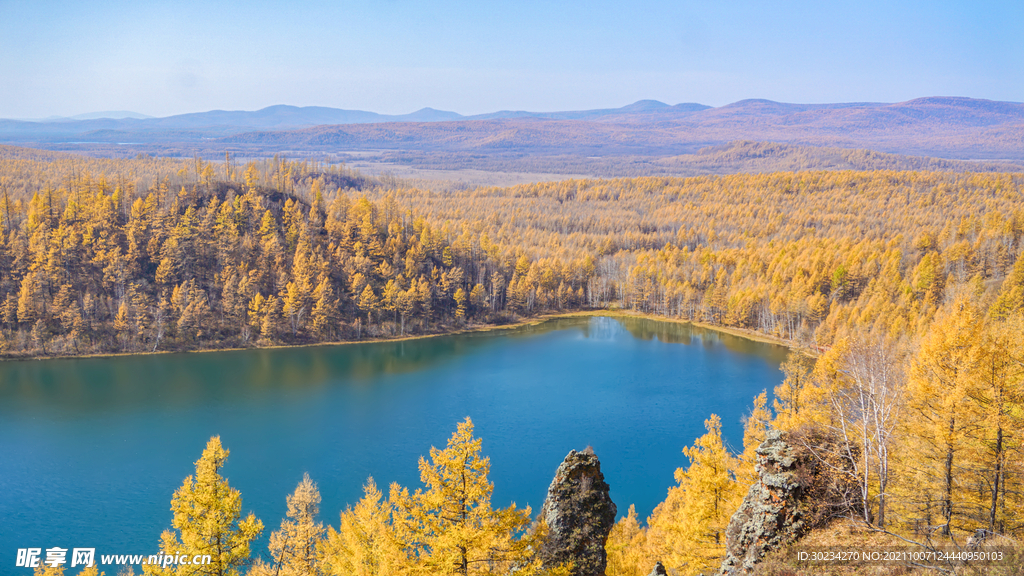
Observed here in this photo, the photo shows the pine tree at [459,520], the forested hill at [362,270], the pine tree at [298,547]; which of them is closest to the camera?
the pine tree at [459,520]

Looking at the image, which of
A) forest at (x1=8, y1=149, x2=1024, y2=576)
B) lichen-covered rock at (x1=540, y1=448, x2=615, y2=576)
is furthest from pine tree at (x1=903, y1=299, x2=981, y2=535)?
lichen-covered rock at (x1=540, y1=448, x2=615, y2=576)

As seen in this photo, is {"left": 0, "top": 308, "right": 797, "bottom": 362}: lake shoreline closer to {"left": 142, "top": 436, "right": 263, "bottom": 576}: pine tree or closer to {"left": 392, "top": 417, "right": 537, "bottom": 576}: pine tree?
{"left": 392, "top": 417, "right": 537, "bottom": 576}: pine tree

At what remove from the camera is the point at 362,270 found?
8556cm

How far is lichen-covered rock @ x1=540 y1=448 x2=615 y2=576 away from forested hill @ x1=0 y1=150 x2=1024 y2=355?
59.2 meters

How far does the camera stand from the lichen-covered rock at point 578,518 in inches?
628

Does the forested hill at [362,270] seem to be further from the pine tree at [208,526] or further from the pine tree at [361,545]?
Answer: the pine tree at [208,526]

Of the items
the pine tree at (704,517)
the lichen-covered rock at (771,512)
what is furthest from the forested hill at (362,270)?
the lichen-covered rock at (771,512)

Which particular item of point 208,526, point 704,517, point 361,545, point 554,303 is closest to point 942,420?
point 704,517

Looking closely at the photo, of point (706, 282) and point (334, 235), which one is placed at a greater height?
point (334, 235)

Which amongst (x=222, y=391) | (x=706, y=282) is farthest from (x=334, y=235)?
(x=706, y=282)

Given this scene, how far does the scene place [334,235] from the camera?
90.1 m

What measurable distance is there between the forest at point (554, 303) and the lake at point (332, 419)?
4818mm

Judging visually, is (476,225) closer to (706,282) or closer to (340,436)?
(706,282)

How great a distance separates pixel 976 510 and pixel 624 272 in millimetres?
90577
